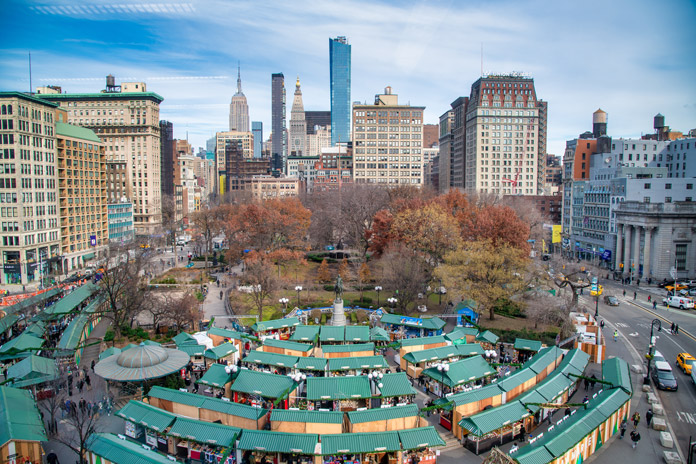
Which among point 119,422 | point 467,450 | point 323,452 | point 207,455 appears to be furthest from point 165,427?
point 467,450

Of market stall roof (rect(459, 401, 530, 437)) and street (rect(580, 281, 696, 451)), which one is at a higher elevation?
market stall roof (rect(459, 401, 530, 437))

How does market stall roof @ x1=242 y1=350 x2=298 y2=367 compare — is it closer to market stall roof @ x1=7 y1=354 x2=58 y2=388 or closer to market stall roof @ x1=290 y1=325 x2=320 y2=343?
market stall roof @ x1=290 y1=325 x2=320 y2=343

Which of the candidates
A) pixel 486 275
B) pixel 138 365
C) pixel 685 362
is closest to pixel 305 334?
pixel 138 365

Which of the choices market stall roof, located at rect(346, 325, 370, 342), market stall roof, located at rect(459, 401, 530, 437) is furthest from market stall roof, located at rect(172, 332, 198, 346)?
market stall roof, located at rect(459, 401, 530, 437)

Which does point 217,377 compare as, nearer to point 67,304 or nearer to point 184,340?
point 184,340

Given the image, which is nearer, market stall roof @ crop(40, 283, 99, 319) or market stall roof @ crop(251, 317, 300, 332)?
market stall roof @ crop(251, 317, 300, 332)
